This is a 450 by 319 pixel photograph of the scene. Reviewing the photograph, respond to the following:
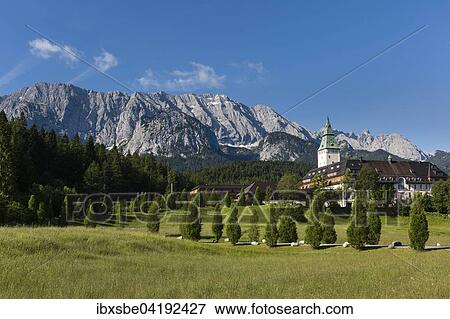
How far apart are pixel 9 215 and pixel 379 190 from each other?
286ft

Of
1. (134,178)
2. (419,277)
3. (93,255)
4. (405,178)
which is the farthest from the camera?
(405,178)

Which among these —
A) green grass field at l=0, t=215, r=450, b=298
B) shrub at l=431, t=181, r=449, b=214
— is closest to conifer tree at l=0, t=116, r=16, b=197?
green grass field at l=0, t=215, r=450, b=298

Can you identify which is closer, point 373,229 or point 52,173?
point 373,229

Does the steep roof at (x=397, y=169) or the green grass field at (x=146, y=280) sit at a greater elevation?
the steep roof at (x=397, y=169)

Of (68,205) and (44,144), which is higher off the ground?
(44,144)

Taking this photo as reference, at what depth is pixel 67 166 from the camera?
105m

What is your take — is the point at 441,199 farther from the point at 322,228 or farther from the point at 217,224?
the point at 217,224

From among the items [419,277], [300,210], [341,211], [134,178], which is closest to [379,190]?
[341,211]

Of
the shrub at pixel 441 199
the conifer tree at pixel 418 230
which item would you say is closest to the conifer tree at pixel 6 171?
the conifer tree at pixel 418 230

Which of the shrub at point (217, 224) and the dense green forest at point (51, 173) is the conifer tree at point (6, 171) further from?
the shrub at point (217, 224)

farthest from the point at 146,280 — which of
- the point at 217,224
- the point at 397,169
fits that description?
the point at 397,169

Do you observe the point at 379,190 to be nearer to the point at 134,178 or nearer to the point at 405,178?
the point at 405,178

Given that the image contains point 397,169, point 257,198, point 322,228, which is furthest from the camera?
point 397,169

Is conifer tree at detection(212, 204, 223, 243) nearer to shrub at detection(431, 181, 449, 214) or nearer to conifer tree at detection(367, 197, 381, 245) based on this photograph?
conifer tree at detection(367, 197, 381, 245)
